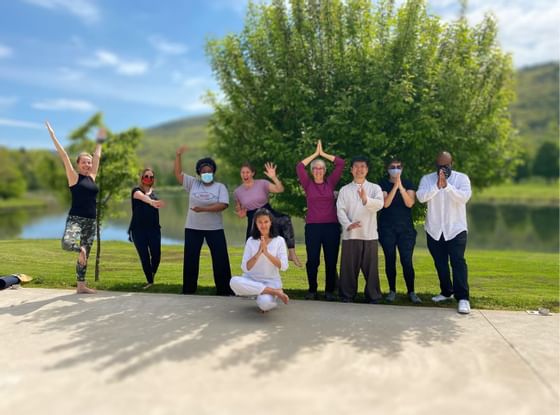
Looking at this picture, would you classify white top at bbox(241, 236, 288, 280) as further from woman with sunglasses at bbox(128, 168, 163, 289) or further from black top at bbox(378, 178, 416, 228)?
woman with sunglasses at bbox(128, 168, 163, 289)

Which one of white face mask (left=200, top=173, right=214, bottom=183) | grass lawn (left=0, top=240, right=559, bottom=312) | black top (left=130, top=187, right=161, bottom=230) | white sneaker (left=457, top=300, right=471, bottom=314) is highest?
white face mask (left=200, top=173, right=214, bottom=183)

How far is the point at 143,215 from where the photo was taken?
7855mm

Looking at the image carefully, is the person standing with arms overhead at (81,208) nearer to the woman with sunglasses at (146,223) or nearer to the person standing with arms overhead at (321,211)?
the woman with sunglasses at (146,223)

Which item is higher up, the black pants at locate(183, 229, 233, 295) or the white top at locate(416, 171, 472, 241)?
the white top at locate(416, 171, 472, 241)

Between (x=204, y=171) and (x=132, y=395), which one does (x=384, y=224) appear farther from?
(x=132, y=395)

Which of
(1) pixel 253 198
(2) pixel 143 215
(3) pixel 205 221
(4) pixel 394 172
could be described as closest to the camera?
(4) pixel 394 172

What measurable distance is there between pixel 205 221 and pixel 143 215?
1250mm

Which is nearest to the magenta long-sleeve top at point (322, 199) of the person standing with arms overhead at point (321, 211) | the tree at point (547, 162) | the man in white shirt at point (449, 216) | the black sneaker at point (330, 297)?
the person standing with arms overhead at point (321, 211)

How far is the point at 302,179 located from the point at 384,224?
142 centimetres

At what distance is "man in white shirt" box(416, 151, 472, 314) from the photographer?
21.8ft

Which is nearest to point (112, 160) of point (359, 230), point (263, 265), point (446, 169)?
point (263, 265)

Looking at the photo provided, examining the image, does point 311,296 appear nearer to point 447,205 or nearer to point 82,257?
point 447,205

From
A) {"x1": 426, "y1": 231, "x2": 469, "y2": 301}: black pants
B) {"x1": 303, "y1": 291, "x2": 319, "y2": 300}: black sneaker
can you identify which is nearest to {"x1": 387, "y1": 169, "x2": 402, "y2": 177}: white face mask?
{"x1": 426, "y1": 231, "x2": 469, "y2": 301}: black pants

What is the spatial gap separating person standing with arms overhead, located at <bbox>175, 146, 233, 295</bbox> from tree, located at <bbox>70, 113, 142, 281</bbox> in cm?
294
